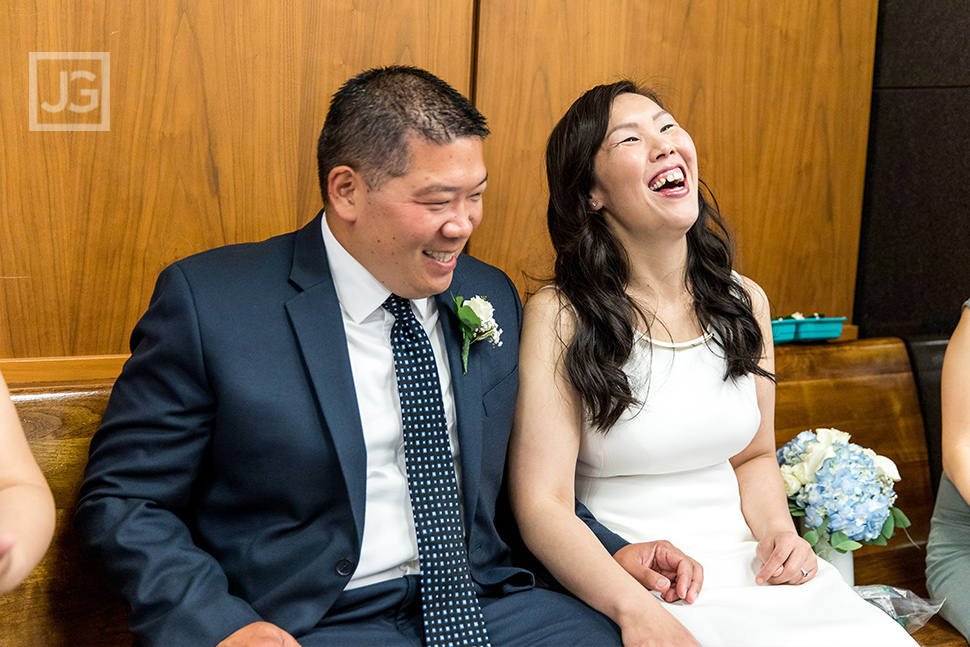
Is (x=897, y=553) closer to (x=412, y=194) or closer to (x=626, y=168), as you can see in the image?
(x=626, y=168)

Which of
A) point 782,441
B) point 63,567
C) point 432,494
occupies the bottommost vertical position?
point 63,567

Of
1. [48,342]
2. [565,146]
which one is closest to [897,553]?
[565,146]

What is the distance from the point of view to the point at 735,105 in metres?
3.07

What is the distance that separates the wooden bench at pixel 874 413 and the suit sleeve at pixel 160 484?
5.85 ft

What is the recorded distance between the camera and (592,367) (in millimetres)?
2117

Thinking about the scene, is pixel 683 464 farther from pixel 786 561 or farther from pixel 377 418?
pixel 377 418

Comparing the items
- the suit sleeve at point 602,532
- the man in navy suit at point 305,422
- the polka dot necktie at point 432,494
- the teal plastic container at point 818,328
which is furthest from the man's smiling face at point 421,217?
the teal plastic container at point 818,328

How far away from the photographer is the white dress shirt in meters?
1.85

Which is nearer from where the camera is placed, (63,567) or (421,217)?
(421,217)

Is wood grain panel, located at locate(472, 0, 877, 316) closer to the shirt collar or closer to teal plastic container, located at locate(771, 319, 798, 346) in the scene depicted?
teal plastic container, located at locate(771, 319, 798, 346)

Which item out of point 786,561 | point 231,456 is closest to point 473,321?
point 231,456

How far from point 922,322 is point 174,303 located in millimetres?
2512

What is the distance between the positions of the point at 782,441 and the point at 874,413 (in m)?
0.39

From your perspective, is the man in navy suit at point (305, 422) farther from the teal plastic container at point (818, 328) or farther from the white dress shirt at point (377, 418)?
the teal plastic container at point (818, 328)
